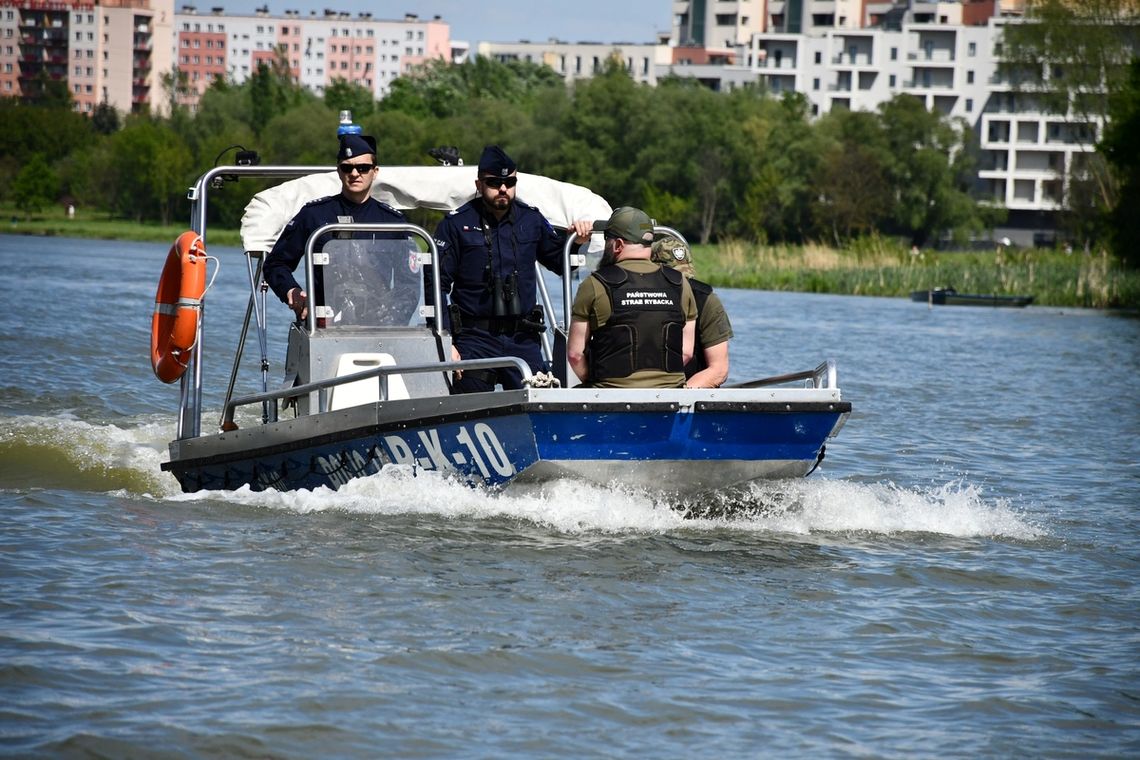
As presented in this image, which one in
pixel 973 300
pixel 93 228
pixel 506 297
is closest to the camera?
pixel 506 297

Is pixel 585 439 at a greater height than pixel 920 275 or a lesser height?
greater

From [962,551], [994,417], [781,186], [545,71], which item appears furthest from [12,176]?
[962,551]

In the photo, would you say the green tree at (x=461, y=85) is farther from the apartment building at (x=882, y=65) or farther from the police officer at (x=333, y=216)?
the police officer at (x=333, y=216)

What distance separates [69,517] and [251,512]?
1.14 m

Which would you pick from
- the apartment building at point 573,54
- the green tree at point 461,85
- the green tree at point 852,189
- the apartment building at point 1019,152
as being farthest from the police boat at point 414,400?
the apartment building at point 573,54

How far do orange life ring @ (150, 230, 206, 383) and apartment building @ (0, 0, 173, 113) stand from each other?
185734 mm

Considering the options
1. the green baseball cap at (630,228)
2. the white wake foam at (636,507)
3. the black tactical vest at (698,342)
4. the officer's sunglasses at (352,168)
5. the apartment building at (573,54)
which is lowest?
the white wake foam at (636,507)

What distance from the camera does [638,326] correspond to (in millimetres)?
8906

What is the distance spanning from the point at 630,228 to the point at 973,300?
38.9 meters

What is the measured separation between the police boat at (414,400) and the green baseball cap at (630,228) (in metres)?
0.84

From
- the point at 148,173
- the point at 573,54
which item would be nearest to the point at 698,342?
the point at 148,173

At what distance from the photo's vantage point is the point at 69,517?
998 cm

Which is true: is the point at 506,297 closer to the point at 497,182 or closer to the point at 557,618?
the point at 497,182

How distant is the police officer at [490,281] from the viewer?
9.87m
